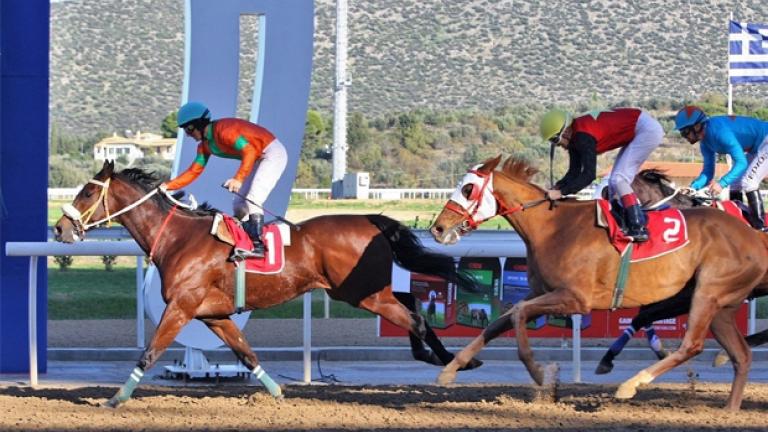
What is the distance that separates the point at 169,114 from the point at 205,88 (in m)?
51.6

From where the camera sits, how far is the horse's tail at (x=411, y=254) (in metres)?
8.64

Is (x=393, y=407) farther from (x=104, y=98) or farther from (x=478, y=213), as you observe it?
(x=104, y=98)

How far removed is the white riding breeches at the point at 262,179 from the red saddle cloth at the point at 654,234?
2.04 m

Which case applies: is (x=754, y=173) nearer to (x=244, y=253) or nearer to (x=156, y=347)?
(x=244, y=253)

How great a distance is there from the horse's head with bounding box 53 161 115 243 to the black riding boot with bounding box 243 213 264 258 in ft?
2.88

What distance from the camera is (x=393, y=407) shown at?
7750 mm

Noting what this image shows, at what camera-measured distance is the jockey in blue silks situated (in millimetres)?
9016

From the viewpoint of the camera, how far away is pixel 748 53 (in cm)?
2150

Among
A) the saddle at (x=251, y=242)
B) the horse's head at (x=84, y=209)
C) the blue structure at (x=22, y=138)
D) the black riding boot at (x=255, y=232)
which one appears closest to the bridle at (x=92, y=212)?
the horse's head at (x=84, y=209)

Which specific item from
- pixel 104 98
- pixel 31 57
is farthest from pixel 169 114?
pixel 31 57

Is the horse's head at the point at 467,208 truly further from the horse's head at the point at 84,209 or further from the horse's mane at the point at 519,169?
the horse's head at the point at 84,209

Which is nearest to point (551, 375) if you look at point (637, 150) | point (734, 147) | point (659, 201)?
point (637, 150)

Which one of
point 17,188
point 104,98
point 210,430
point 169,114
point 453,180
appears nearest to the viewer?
point 210,430

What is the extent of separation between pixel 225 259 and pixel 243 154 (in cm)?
67
